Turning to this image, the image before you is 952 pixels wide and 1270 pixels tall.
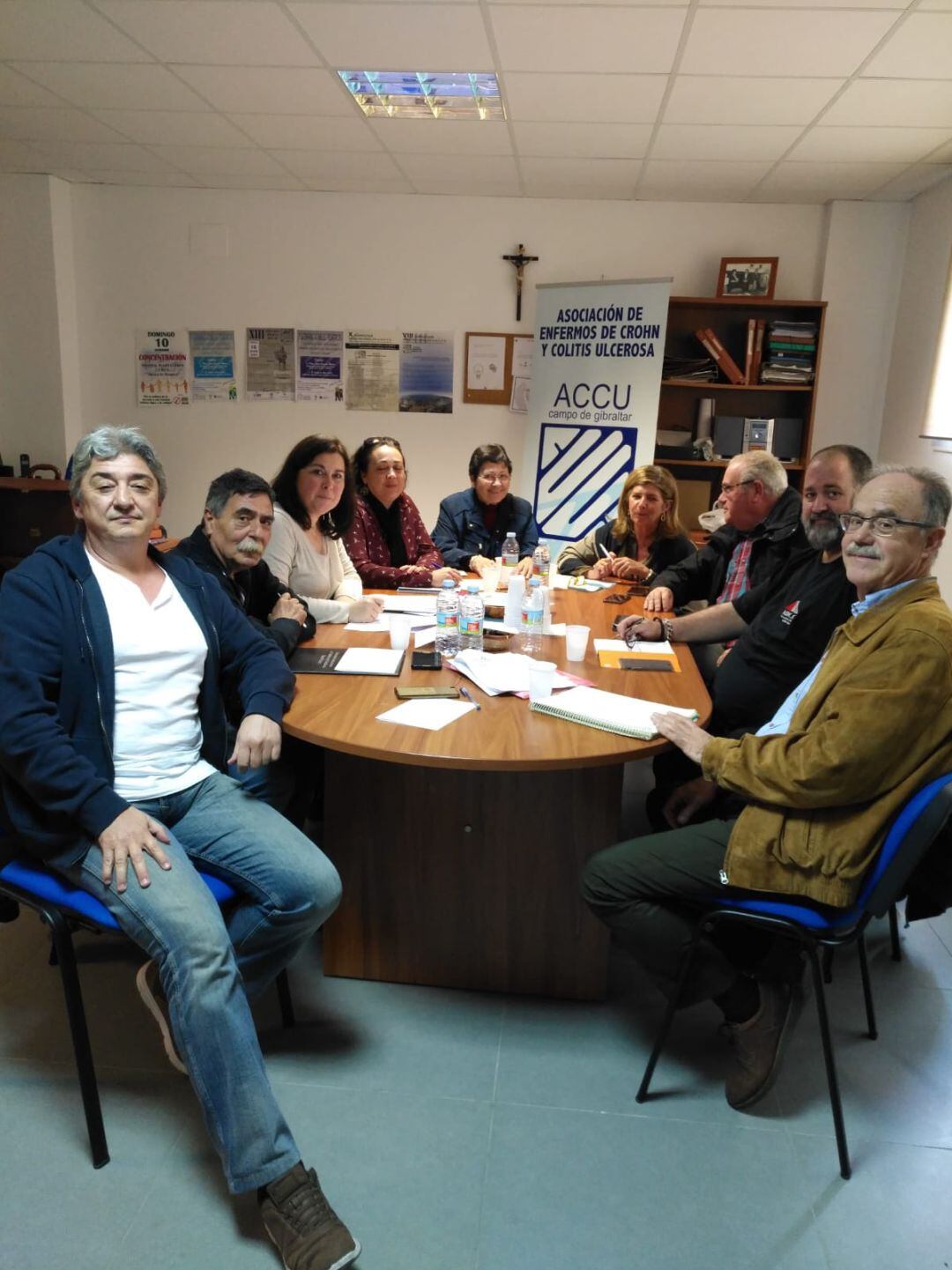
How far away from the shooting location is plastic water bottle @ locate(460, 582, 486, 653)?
7.85ft

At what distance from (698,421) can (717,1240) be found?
169 inches

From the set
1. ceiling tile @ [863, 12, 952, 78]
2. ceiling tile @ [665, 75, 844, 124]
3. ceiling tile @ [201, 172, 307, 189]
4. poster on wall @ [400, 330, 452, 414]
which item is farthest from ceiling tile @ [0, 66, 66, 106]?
ceiling tile @ [863, 12, 952, 78]

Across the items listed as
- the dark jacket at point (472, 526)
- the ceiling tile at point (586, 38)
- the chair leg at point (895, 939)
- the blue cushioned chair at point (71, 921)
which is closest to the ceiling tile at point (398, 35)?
the ceiling tile at point (586, 38)

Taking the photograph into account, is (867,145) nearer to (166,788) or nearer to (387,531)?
(387,531)

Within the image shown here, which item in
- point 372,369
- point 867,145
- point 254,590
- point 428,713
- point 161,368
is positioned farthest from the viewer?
point 161,368

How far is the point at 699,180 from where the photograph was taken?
4453mm

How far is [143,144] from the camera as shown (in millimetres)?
4246

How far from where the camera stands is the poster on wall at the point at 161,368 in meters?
5.35

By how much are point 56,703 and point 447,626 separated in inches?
43.0

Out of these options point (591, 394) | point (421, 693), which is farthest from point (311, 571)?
point (591, 394)

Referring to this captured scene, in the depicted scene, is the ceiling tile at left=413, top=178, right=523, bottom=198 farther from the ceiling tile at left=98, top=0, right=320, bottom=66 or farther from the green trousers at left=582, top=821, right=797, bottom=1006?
the green trousers at left=582, top=821, right=797, bottom=1006

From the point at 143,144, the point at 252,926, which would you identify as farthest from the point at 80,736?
the point at 143,144

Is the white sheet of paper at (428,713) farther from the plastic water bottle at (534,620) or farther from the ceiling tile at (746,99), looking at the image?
the ceiling tile at (746,99)

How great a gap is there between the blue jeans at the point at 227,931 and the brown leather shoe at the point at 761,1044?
0.90m
